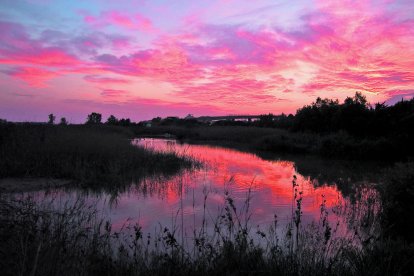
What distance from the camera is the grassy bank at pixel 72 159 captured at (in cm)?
1509

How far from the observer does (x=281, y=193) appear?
47.6 ft

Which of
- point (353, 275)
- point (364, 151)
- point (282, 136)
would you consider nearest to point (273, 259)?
point (353, 275)

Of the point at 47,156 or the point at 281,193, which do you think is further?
the point at 47,156

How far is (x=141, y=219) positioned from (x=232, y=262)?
16.6ft

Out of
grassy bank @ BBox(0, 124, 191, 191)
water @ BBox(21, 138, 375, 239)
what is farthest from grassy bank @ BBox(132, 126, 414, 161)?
grassy bank @ BBox(0, 124, 191, 191)

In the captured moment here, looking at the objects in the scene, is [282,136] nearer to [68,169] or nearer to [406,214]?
[68,169]

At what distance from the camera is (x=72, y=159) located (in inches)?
686

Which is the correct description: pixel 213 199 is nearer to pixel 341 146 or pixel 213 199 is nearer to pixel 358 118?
pixel 341 146

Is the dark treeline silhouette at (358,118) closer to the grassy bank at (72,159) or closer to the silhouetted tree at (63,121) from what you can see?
the grassy bank at (72,159)

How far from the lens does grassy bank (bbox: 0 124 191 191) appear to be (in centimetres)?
1509

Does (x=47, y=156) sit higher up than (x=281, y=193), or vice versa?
(x=47, y=156)

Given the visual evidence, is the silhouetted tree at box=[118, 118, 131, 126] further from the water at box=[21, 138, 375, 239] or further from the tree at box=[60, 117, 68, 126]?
the water at box=[21, 138, 375, 239]

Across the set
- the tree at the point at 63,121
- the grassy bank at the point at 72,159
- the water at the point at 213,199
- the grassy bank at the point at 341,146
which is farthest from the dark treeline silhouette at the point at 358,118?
the tree at the point at 63,121

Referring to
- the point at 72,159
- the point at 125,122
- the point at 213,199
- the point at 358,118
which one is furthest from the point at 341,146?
the point at 125,122
